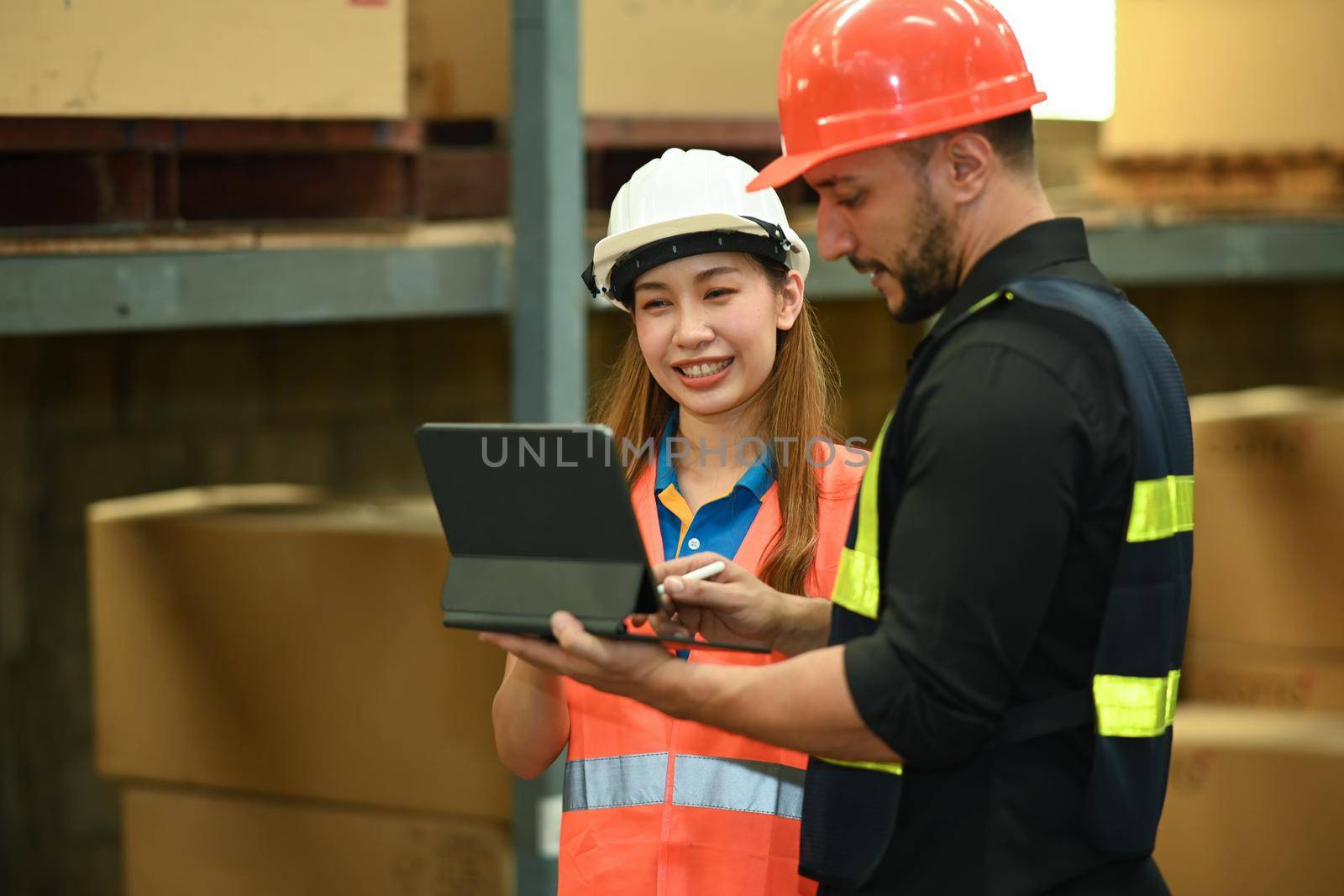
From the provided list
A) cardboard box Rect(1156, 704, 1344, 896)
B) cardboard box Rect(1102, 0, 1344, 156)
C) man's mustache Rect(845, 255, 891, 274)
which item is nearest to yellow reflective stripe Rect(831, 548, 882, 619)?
man's mustache Rect(845, 255, 891, 274)

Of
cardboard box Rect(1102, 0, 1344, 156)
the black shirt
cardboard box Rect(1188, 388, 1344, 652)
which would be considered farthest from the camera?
cardboard box Rect(1102, 0, 1344, 156)

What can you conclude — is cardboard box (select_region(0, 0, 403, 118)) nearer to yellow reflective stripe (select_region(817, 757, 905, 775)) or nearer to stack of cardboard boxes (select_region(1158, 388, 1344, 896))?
yellow reflective stripe (select_region(817, 757, 905, 775))

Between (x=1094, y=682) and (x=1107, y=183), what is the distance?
2.64 m

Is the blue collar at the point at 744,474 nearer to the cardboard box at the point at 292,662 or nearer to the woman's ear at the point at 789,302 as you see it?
the woman's ear at the point at 789,302

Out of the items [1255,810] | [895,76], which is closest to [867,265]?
[895,76]

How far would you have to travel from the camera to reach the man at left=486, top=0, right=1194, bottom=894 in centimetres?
116

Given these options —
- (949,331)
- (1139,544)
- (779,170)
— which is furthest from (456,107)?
(1139,544)

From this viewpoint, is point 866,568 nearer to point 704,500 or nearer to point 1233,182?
point 704,500

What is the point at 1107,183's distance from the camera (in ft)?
11.9

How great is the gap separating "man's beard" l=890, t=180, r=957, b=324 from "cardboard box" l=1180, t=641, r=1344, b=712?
2.13 metres

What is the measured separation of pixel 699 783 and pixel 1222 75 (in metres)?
2.64

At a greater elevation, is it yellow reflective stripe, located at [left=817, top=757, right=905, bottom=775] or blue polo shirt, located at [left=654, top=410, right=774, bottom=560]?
blue polo shirt, located at [left=654, top=410, right=774, bottom=560]

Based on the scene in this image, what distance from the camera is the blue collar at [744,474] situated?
1.79 meters

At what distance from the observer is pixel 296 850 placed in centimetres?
281
